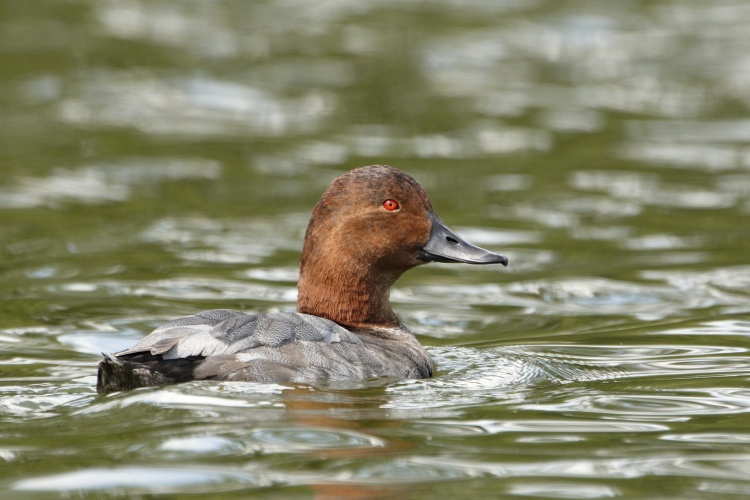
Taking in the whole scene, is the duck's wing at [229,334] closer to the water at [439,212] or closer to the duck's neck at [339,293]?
the water at [439,212]

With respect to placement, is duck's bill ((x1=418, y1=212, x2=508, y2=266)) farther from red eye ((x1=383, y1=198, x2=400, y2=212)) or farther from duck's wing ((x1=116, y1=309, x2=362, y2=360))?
duck's wing ((x1=116, y1=309, x2=362, y2=360))

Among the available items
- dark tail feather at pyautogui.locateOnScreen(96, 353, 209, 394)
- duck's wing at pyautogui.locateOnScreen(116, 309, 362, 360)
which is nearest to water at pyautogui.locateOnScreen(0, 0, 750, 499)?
dark tail feather at pyautogui.locateOnScreen(96, 353, 209, 394)

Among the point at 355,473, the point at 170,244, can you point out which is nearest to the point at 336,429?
the point at 355,473

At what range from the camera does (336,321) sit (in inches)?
283

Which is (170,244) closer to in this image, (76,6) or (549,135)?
(549,135)

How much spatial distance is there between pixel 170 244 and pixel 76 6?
8869 millimetres

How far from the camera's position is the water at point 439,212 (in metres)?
5.30

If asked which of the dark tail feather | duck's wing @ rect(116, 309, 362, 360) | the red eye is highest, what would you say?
the red eye

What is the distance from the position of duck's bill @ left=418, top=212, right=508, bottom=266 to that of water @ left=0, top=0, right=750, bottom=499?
556 mm

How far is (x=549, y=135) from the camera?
1477 centimetres

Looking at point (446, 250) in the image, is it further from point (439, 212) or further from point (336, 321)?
point (439, 212)

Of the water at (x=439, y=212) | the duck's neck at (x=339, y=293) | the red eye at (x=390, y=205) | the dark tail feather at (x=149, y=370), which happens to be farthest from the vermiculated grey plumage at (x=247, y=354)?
the red eye at (x=390, y=205)

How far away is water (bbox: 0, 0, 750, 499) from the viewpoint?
530cm

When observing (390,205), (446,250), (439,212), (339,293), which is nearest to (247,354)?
(339,293)
